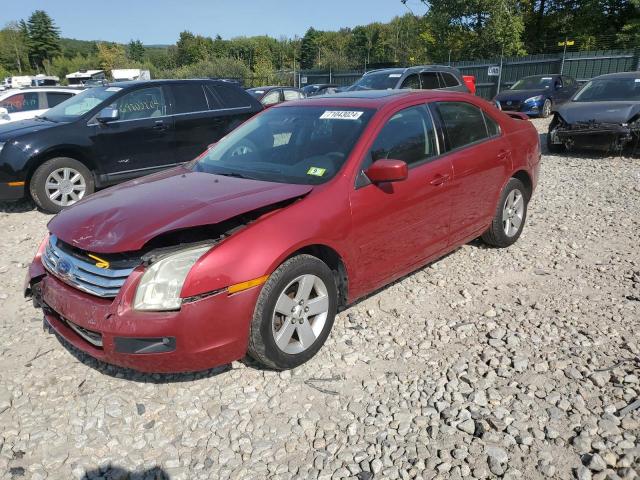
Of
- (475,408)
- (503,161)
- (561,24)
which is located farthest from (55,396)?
(561,24)

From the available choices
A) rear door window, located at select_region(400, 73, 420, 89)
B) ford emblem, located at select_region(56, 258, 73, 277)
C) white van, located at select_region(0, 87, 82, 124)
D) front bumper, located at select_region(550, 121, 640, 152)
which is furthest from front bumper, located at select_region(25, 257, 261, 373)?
white van, located at select_region(0, 87, 82, 124)

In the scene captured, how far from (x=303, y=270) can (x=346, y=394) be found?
0.77 meters

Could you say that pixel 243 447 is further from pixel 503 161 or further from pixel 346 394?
pixel 503 161

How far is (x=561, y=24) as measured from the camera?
1481 inches

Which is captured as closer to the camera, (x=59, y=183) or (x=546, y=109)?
(x=59, y=183)

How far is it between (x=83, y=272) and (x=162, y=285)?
1.88 ft

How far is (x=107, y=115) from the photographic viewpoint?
22.9ft

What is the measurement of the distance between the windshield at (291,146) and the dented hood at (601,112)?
7.24 m

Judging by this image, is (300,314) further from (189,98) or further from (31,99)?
(31,99)

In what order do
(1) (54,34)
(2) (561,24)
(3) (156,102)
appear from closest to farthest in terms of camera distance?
(3) (156,102) → (2) (561,24) → (1) (54,34)

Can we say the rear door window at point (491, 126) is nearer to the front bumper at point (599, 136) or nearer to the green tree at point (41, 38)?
the front bumper at point (599, 136)

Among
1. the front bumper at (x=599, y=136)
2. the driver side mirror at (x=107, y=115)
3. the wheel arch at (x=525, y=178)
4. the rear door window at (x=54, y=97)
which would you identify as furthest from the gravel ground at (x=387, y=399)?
the rear door window at (x=54, y=97)

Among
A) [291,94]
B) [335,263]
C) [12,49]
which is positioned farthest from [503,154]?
[12,49]

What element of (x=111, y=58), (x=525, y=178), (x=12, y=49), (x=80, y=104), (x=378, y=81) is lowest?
(x=525, y=178)
